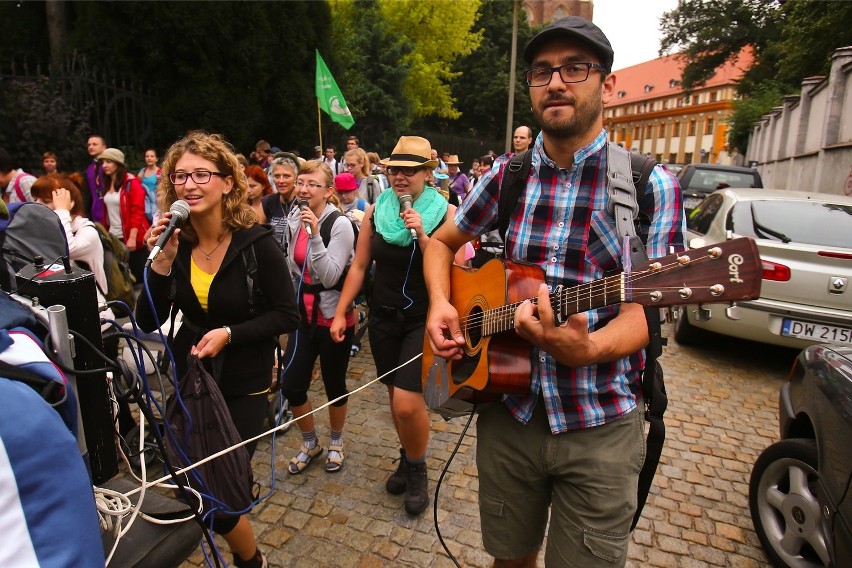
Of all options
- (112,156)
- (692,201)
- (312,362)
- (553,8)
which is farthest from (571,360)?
(553,8)

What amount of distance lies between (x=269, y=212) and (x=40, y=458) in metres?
4.72

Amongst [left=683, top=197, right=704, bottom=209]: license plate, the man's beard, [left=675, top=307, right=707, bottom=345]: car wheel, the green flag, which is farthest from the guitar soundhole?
[left=683, top=197, right=704, bottom=209]: license plate

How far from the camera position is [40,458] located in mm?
1021

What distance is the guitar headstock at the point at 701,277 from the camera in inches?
52.0

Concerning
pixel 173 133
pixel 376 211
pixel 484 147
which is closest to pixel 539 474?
pixel 376 211

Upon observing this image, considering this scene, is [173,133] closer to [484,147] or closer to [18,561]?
[18,561]

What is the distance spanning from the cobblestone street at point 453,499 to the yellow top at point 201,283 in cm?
141

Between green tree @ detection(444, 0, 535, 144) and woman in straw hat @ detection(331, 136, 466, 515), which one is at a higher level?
green tree @ detection(444, 0, 535, 144)

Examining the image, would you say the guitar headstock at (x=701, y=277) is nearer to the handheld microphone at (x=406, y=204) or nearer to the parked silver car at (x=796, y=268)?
the handheld microphone at (x=406, y=204)

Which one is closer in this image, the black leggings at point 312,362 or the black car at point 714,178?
the black leggings at point 312,362

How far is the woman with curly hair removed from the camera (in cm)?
263

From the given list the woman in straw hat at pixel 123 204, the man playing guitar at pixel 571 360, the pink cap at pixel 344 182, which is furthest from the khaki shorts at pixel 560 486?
the woman in straw hat at pixel 123 204

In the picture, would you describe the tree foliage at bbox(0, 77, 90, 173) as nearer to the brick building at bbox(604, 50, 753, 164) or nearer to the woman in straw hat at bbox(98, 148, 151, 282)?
the woman in straw hat at bbox(98, 148, 151, 282)

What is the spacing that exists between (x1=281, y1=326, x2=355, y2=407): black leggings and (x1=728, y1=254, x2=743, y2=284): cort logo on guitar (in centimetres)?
267
